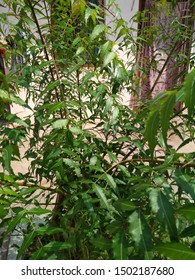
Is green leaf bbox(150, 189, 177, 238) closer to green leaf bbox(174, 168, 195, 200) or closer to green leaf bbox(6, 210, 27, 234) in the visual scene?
green leaf bbox(174, 168, 195, 200)

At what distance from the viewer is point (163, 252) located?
0.40 m

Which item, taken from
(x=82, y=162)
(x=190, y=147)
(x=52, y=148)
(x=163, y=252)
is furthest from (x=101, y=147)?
(x=190, y=147)

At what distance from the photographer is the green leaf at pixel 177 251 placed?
1.25ft

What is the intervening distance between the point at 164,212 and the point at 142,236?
0.05 m

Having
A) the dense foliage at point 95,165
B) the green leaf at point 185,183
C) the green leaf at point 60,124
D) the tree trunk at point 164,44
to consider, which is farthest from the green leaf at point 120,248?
the tree trunk at point 164,44

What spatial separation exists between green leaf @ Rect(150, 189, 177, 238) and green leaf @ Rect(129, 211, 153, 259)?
0.09ft

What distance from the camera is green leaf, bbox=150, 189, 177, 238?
42 centimetres

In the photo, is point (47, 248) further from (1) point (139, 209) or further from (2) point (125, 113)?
(2) point (125, 113)

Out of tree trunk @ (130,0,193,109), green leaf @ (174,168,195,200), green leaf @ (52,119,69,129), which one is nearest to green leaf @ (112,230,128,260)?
green leaf @ (174,168,195,200)

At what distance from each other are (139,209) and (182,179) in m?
0.09

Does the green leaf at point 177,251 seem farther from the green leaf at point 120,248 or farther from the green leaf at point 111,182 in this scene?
the green leaf at point 111,182

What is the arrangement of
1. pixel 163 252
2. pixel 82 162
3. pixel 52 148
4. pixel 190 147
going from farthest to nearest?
1. pixel 190 147
2. pixel 82 162
3. pixel 52 148
4. pixel 163 252

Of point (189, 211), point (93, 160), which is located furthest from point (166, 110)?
point (93, 160)
